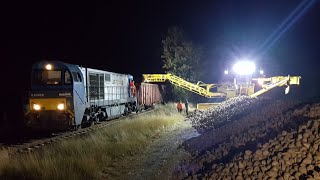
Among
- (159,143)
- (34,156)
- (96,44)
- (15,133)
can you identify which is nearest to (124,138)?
(159,143)

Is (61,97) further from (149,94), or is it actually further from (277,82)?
(149,94)

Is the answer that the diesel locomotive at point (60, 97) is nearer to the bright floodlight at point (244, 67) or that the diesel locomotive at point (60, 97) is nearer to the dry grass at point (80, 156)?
the dry grass at point (80, 156)

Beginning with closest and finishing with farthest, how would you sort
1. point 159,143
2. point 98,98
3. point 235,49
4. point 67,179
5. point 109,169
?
point 67,179 → point 109,169 → point 159,143 → point 98,98 → point 235,49

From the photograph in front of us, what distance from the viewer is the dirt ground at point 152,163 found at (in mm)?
10172

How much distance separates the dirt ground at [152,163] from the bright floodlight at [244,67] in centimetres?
1271

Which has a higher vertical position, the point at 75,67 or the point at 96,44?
the point at 96,44

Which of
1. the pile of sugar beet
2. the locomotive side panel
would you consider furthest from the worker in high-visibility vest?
the pile of sugar beet

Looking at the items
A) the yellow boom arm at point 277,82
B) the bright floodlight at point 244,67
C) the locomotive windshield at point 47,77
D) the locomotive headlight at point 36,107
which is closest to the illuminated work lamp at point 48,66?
the locomotive windshield at point 47,77

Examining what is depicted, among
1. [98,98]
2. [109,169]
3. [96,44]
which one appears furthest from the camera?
[96,44]

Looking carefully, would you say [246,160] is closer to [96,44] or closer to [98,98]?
[98,98]

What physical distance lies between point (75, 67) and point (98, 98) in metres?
3.50

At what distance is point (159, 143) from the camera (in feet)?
49.6

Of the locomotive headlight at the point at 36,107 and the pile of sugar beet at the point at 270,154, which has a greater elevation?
the locomotive headlight at the point at 36,107

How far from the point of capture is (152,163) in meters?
11.5
